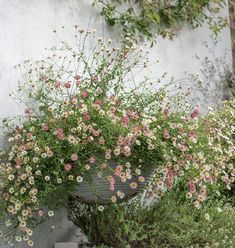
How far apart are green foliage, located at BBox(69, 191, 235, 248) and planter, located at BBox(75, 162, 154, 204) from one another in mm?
88

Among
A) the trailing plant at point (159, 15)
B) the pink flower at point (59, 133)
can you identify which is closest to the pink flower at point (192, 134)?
the pink flower at point (59, 133)

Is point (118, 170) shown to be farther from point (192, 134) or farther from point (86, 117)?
point (192, 134)

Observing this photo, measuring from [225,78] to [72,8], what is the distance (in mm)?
2406

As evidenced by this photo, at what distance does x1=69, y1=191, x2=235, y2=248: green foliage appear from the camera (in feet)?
11.9

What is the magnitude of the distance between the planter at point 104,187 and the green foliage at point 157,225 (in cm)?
9

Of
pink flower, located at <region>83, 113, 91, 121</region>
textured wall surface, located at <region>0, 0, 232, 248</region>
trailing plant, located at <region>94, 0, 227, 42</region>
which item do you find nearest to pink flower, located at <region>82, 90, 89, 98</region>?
pink flower, located at <region>83, 113, 91, 121</region>

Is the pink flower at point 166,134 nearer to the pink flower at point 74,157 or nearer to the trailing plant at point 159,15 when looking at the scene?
the pink flower at point 74,157

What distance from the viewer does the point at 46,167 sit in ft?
11.7

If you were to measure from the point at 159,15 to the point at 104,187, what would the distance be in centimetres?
239

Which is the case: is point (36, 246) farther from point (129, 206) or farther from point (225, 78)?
point (225, 78)

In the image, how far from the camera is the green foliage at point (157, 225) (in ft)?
11.9

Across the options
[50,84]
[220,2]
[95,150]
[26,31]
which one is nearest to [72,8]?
[26,31]

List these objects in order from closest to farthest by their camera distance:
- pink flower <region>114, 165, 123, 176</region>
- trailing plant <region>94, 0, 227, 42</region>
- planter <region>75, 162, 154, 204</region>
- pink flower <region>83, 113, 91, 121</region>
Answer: pink flower <region>114, 165, 123, 176</region> < pink flower <region>83, 113, 91, 121</region> < planter <region>75, 162, 154, 204</region> < trailing plant <region>94, 0, 227, 42</region>

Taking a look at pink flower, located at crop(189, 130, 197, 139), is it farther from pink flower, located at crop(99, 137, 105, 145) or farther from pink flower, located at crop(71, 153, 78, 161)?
pink flower, located at crop(71, 153, 78, 161)
